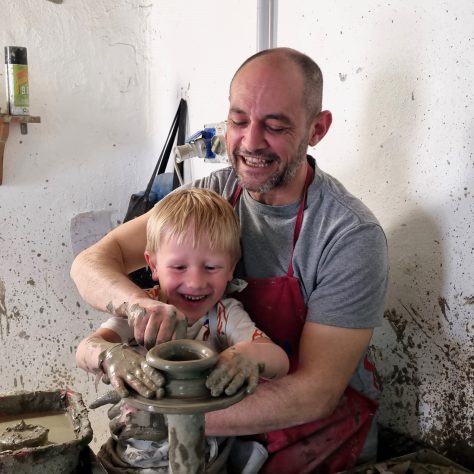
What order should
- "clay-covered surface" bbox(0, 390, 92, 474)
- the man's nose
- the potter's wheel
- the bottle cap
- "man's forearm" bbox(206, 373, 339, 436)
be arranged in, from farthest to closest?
the bottle cap
the man's nose
"man's forearm" bbox(206, 373, 339, 436)
"clay-covered surface" bbox(0, 390, 92, 474)
the potter's wheel

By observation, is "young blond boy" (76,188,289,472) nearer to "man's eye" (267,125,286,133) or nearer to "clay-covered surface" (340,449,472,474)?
"man's eye" (267,125,286,133)

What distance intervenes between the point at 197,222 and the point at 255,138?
29cm

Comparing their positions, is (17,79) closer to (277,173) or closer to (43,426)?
(277,173)

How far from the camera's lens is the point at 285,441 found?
1346 millimetres

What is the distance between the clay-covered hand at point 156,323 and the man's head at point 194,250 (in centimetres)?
18

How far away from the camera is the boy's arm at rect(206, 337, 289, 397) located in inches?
35.1

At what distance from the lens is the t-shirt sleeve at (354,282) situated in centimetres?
133

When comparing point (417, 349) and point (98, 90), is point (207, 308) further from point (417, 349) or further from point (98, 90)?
point (98, 90)

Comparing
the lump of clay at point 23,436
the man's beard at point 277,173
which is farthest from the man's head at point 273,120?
the lump of clay at point 23,436

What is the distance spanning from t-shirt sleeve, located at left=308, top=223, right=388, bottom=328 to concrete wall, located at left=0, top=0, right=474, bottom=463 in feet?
0.60

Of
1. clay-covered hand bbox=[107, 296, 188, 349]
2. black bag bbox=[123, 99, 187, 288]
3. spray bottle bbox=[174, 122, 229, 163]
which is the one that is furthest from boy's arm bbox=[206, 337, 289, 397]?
black bag bbox=[123, 99, 187, 288]

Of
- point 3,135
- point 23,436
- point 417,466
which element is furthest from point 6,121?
point 417,466

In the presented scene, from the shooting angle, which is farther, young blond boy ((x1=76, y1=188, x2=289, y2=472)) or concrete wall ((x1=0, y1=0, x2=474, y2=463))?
concrete wall ((x1=0, y1=0, x2=474, y2=463))

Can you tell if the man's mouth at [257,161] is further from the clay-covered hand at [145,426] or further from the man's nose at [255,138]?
the clay-covered hand at [145,426]
